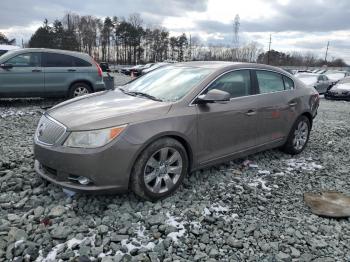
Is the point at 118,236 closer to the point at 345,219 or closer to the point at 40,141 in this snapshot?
the point at 40,141

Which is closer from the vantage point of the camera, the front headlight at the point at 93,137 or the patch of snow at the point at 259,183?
the front headlight at the point at 93,137

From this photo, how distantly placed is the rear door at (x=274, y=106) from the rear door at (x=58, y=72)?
20.8ft

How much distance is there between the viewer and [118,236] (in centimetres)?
300

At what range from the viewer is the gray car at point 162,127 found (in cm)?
321

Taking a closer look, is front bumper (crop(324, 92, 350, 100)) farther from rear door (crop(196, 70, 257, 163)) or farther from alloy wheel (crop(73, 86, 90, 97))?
rear door (crop(196, 70, 257, 163))

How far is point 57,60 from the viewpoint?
9.30 m

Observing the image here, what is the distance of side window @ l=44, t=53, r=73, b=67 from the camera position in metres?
9.14

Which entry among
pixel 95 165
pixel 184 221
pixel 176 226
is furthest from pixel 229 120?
pixel 95 165

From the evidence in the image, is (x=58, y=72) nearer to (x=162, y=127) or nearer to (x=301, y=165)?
(x=162, y=127)

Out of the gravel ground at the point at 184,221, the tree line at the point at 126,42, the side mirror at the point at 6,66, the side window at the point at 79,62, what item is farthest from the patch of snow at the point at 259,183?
the tree line at the point at 126,42

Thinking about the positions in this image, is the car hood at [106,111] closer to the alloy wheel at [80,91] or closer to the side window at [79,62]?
Result: the alloy wheel at [80,91]

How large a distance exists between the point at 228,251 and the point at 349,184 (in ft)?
8.44

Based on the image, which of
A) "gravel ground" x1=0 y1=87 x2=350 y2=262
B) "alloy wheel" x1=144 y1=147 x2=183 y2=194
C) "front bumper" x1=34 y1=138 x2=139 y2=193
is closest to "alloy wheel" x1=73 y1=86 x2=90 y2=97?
"gravel ground" x1=0 y1=87 x2=350 y2=262

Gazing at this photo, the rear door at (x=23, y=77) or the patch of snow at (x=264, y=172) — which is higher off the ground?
the rear door at (x=23, y=77)
